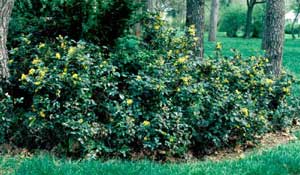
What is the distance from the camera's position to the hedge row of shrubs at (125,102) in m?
5.71

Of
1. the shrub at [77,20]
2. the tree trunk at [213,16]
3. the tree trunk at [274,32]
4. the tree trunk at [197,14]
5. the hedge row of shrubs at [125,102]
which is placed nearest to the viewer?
the hedge row of shrubs at [125,102]

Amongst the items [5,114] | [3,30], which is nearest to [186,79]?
[5,114]

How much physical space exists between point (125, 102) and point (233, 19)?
4450 centimetres

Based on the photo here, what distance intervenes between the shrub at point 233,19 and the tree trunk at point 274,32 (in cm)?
4100

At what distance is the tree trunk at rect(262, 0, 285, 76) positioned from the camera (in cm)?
864

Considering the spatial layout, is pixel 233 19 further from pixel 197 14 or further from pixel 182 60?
pixel 182 60

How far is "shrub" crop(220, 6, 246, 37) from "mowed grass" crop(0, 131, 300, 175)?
44.6 m

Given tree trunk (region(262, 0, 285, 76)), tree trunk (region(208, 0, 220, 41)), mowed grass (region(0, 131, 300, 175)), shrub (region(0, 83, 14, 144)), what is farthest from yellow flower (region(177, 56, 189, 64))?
tree trunk (region(208, 0, 220, 41))

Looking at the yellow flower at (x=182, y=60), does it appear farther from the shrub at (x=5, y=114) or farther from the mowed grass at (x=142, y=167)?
the shrub at (x=5, y=114)

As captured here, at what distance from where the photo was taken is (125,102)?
19.4ft


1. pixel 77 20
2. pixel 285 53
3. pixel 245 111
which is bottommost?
pixel 285 53

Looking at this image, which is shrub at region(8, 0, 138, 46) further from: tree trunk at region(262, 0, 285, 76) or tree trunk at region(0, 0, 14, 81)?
tree trunk at region(262, 0, 285, 76)

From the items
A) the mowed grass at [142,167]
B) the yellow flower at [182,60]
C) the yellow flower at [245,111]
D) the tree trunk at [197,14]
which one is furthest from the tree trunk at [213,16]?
the mowed grass at [142,167]

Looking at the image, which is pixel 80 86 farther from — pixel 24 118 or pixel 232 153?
pixel 232 153
